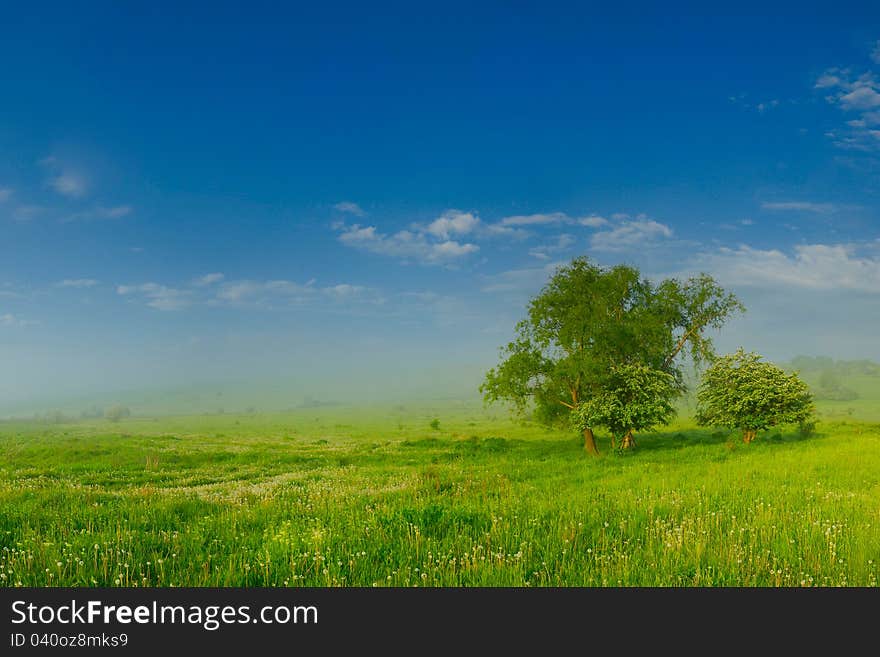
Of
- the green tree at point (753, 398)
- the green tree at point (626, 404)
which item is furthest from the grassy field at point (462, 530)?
the green tree at point (753, 398)

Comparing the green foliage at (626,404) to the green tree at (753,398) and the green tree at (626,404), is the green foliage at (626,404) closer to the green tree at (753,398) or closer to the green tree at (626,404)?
the green tree at (626,404)

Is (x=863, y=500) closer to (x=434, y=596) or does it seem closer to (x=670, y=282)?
(x=434, y=596)

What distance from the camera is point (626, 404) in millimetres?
32500

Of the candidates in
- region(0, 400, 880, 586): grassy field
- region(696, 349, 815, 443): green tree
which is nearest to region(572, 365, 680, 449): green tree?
region(696, 349, 815, 443): green tree

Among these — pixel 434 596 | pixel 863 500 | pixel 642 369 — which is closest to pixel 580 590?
pixel 434 596

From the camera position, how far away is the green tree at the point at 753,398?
3466 cm

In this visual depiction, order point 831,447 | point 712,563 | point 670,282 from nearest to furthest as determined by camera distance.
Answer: point 712,563, point 831,447, point 670,282

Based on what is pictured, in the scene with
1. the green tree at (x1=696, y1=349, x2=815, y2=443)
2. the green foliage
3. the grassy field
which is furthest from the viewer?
the green tree at (x1=696, y1=349, x2=815, y2=443)

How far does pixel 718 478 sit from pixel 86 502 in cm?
2090

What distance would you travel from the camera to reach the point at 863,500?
14.1 meters

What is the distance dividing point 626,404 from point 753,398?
370 inches

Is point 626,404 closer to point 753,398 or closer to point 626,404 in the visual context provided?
point 626,404

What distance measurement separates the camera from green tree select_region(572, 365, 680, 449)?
3159 cm

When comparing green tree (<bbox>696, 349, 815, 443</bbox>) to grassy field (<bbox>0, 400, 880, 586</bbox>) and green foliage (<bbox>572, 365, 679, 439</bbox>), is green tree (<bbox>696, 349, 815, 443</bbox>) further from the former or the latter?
grassy field (<bbox>0, 400, 880, 586</bbox>)
